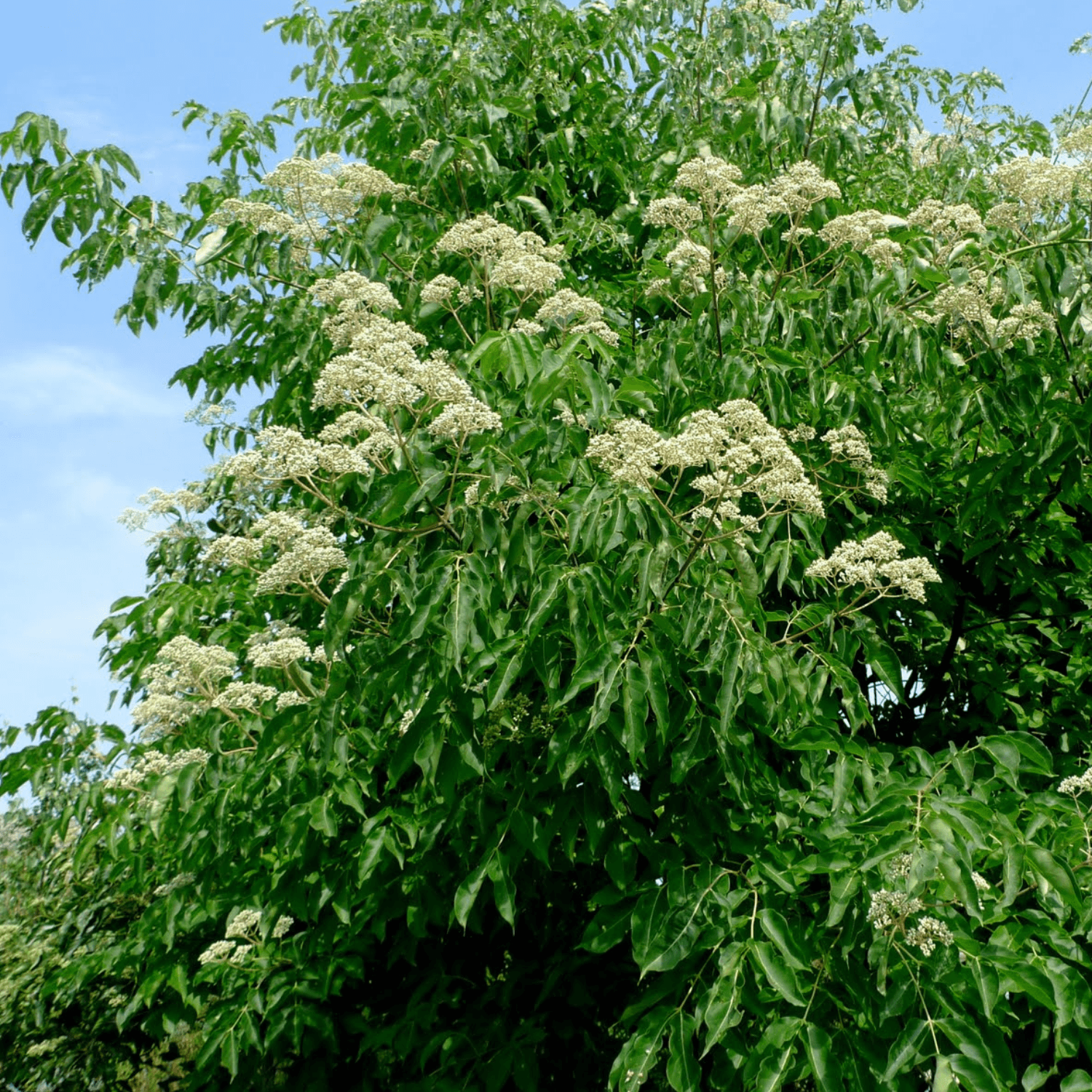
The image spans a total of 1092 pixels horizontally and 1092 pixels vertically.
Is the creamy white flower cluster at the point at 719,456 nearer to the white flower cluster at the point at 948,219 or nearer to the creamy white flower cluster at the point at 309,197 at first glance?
the white flower cluster at the point at 948,219

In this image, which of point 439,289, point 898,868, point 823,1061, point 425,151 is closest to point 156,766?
point 439,289

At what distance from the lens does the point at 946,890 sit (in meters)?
3.12

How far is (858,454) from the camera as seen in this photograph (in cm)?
406

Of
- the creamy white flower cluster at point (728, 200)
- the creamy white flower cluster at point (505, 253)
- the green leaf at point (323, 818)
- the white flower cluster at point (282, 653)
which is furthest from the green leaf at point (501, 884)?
the creamy white flower cluster at point (728, 200)

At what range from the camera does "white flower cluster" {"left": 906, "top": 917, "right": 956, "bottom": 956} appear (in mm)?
2893

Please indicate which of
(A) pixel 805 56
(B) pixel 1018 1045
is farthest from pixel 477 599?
(A) pixel 805 56

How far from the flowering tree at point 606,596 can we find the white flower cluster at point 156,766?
23mm

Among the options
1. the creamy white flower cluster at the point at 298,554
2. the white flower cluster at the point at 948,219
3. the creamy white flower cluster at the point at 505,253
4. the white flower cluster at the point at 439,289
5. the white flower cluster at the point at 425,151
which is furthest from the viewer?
the white flower cluster at the point at 425,151

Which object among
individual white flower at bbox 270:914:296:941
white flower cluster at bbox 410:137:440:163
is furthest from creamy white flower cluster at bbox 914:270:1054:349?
individual white flower at bbox 270:914:296:941

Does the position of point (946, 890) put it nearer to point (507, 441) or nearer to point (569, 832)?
point (569, 832)

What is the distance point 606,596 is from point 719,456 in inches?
20.1

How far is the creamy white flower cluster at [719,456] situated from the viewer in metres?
3.17

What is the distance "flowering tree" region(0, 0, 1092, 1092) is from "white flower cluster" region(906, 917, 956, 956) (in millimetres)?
15

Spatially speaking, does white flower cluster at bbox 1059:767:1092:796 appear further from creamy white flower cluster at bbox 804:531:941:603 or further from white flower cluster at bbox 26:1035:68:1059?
white flower cluster at bbox 26:1035:68:1059
